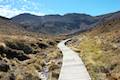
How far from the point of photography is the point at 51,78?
20453 millimetres

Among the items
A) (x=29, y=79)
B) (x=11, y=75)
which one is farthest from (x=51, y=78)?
(x=11, y=75)

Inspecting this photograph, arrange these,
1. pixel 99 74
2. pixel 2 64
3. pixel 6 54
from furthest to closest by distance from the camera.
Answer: pixel 6 54 < pixel 2 64 < pixel 99 74

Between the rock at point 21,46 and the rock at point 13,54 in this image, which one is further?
the rock at point 21,46

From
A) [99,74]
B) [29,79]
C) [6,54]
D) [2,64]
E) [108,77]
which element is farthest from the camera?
[6,54]

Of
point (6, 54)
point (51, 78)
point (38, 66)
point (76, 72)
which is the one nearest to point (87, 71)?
point (76, 72)

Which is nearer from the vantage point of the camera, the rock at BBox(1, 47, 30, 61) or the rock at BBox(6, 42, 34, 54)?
the rock at BBox(1, 47, 30, 61)

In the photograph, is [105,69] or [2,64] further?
[2,64]

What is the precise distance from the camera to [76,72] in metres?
20.1

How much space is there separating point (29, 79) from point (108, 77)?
5.44 metres

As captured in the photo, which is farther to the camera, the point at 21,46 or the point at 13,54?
the point at 21,46

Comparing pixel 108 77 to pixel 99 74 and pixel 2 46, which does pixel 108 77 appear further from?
pixel 2 46

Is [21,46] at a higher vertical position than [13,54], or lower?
lower

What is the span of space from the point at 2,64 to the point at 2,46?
13.3 meters

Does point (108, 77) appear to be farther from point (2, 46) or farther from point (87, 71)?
point (2, 46)
